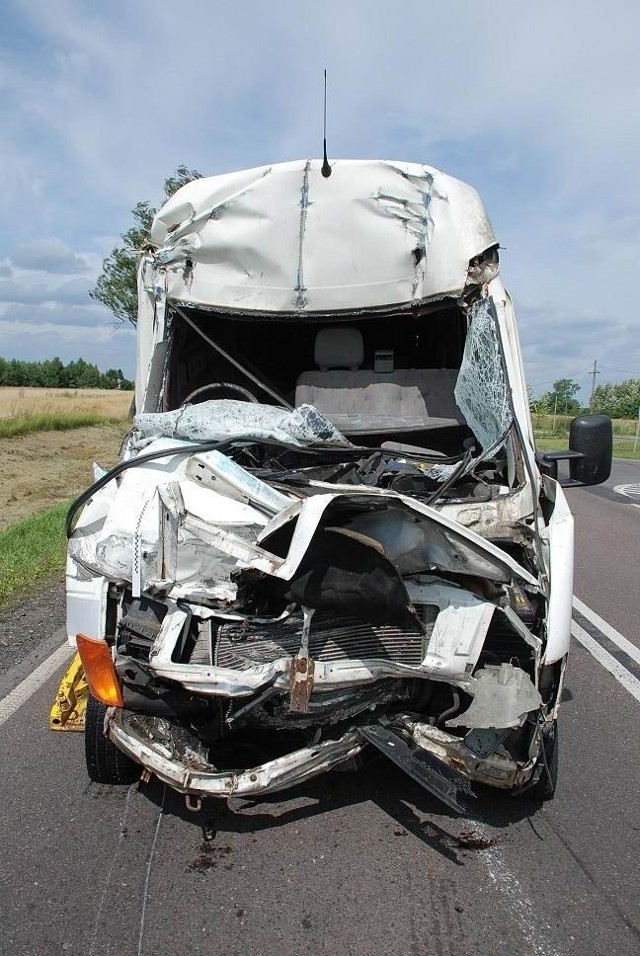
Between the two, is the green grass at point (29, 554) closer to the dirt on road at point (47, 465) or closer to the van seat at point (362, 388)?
the dirt on road at point (47, 465)

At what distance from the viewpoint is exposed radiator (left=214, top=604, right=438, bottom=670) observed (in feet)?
Answer: 9.04

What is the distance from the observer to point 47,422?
27.9 m

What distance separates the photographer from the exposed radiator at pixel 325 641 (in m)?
2.75

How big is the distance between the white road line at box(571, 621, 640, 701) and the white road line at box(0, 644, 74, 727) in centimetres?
383

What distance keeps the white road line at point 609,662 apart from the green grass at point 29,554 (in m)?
4.99

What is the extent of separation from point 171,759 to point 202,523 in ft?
3.07

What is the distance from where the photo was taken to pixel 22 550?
835 cm

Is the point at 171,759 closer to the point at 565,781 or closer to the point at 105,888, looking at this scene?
the point at 105,888

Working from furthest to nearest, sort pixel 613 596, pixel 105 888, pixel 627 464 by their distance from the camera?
1. pixel 627 464
2. pixel 613 596
3. pixel 105 888

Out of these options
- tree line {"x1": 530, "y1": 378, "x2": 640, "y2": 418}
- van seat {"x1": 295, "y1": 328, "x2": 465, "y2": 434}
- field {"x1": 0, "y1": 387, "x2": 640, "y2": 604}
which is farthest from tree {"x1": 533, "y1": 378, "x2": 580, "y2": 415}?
van seat {"x1": 295, "y1": 328, "x2": 465, "y2": 434}

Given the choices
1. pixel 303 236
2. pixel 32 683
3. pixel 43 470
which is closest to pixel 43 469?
pixel 43 470

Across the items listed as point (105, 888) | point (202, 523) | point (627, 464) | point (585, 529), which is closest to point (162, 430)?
point (202, 523)

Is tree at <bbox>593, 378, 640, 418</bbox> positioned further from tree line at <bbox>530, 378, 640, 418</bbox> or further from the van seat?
the van seat

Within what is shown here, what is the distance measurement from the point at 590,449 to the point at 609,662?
200 centimetres
